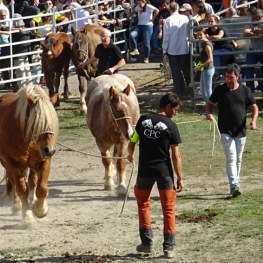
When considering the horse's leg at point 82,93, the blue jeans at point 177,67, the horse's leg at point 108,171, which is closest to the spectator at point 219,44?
the blue jeans at point 177,67

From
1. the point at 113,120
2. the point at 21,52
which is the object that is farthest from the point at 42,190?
the point at 21,52

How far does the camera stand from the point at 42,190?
31.6 feet

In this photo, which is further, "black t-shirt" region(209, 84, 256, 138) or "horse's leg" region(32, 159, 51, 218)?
"black t-shirt" region(209, 84, 256, 138)

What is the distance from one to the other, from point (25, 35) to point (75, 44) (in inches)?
89.5

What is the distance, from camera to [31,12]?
70.3 feet

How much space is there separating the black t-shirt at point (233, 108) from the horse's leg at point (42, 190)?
2431 mm

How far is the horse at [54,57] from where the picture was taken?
1794 centimetres

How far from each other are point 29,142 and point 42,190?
595 mm

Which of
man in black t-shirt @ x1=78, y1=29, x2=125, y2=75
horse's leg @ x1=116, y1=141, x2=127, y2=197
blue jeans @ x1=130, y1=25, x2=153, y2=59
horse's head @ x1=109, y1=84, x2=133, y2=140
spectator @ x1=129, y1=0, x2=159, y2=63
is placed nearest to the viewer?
horse's head @ x1=109, y1=84, x2=133, y2=140

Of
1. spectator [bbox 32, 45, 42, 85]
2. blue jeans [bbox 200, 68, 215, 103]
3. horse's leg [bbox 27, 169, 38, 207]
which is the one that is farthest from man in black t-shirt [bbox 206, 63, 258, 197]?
spectator [bbox 32, 45, 42, 85]

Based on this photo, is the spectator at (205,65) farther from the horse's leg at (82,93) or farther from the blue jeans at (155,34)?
the blue jeans at (155,34)

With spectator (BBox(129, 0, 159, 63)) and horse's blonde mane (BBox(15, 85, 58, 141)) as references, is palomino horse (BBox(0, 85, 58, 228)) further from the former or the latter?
spectator (BBox(129, 0, 159, 63))

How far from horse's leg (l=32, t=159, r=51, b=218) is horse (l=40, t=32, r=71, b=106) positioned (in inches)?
325

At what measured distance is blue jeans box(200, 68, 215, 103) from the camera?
1606cm
